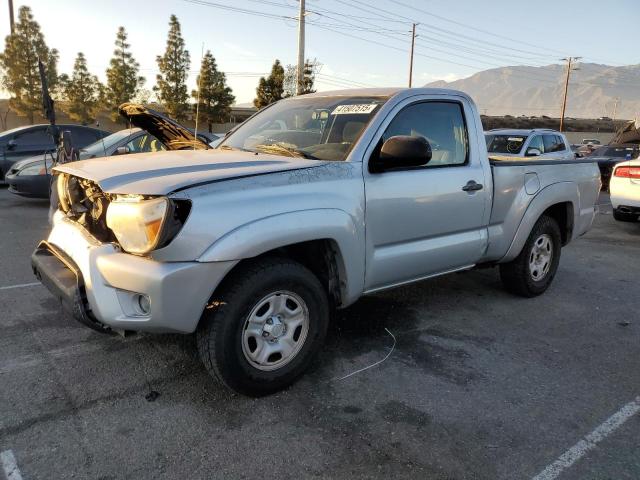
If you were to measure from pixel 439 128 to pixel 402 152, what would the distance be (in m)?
0.98

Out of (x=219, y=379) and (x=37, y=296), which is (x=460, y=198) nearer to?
(x=219, y=379)

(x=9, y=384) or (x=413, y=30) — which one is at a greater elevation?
(x=413, y=30)

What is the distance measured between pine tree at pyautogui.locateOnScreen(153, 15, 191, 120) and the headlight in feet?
139

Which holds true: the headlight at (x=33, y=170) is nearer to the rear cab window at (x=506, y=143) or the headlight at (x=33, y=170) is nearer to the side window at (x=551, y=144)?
the rear cab window at (x=506, y=143)

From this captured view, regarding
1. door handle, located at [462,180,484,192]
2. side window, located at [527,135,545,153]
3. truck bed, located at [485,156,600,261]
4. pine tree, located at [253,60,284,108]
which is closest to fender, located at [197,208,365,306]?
door handle, located at [462,180,484,192]

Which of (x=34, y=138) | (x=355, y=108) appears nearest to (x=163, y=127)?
(x=355, y=108)

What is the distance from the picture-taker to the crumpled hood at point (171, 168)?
8.64 feet

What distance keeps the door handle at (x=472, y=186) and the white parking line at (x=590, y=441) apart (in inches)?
69.6

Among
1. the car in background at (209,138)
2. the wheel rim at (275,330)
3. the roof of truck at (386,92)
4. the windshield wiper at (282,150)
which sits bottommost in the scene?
the wheel rim at (275,330)

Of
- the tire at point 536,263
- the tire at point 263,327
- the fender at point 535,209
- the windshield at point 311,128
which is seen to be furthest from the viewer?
the tire at point 536,263

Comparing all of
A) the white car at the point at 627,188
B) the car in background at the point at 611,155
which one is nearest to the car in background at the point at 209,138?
the white car at the point at 627,188

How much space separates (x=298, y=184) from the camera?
2.93m

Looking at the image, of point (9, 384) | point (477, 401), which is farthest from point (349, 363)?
point (9, 384)

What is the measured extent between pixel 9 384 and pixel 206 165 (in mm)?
1751
